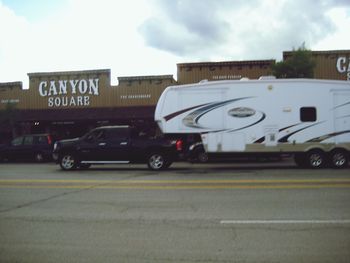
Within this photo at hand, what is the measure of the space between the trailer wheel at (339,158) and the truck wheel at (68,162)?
10.3 metres

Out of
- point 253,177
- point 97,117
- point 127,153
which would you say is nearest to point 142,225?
point 253,177

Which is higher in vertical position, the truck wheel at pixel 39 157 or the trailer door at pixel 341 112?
the trailer door at pixel 341 112

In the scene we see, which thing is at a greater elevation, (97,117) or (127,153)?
(97,117)

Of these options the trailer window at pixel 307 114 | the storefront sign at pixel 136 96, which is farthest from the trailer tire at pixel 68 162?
the storefront sign at pixel 136 96

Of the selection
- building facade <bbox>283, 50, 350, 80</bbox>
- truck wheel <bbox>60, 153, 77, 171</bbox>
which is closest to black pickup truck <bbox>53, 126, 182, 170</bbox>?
truck wheel <bbox>60, 153, 77, 171</bbox>

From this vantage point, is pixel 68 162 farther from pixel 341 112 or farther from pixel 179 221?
pixel 341 112

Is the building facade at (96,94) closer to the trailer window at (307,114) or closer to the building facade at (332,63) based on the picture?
the building facade at (332,63)

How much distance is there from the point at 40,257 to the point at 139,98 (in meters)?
21.2

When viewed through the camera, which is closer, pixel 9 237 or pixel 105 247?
pixel 105 247

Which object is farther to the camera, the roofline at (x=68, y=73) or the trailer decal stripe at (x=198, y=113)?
the roofline at (x=68, y=73)

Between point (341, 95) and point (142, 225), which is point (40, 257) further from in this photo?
point (341, 95)

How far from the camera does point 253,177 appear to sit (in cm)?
1218

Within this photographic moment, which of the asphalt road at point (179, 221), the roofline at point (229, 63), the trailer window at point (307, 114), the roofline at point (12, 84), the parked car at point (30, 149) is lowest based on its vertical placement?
the asphalt road at point (179, 221)

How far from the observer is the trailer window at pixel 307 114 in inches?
583
